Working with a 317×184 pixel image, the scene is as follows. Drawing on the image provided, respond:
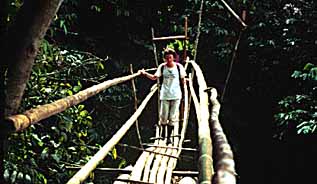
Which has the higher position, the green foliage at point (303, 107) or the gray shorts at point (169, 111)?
the green foliage at point (303, 107)

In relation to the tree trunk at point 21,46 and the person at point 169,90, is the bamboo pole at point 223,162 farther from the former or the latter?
the person at point 169,90

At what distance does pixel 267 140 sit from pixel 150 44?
71.1 inches

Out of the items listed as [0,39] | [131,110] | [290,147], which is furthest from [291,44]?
[0,39]

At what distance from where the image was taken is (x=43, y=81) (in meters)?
1.52

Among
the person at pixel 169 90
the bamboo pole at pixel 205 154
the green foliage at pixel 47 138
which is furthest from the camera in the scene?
Result: the person at pixel 169 90

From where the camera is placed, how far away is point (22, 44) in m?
0.56

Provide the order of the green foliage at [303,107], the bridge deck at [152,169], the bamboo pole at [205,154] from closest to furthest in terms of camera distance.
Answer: the bamboo pole at [205,154] < the bridge deck at [152,169] < the green foliage at [303,107]

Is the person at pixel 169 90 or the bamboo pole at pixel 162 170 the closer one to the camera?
the bamboo pole at pixel 162 170

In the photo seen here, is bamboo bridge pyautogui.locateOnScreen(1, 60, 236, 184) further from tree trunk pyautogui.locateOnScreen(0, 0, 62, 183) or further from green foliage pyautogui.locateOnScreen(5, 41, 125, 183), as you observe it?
green foliage pyautogui.locateOnScreen(5, 41, 125, 183)

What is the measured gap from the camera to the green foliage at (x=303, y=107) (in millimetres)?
4172

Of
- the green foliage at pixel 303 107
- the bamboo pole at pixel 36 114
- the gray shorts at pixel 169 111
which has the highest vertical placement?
the green foliage at pixel 303 107

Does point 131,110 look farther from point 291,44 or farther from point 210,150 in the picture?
point 210,150

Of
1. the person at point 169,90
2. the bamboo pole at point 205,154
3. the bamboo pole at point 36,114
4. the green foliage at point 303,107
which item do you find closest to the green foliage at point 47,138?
the bamboo pole at point 36,114

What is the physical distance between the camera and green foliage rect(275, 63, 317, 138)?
4172mm
